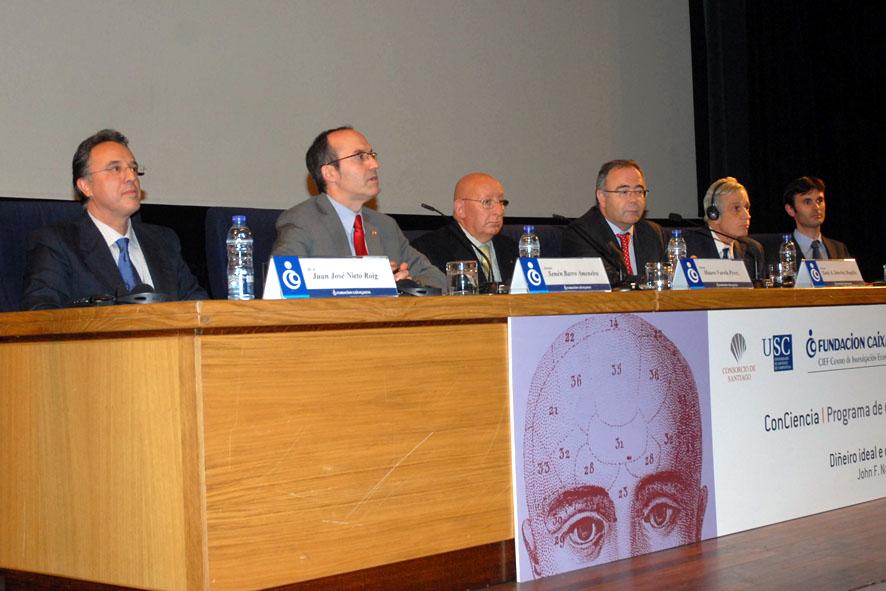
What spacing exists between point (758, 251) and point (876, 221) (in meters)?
2.61

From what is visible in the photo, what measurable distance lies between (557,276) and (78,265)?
4.20 feet

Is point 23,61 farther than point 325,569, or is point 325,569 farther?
point 23,61

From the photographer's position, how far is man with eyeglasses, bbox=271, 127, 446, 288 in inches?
124

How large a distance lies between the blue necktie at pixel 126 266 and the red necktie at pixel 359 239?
0.65 metres

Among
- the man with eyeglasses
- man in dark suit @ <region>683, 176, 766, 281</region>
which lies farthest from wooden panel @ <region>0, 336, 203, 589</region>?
man in dark suit @ <region>683, 176, 766, 281</region>

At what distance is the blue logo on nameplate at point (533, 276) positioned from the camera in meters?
2.51

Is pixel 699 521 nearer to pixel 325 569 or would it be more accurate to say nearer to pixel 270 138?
pixel 325 569

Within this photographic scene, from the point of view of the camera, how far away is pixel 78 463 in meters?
2.07

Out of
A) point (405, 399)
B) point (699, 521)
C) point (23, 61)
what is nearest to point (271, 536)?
point (405, 399)

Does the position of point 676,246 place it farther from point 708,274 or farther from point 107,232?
point 107,232

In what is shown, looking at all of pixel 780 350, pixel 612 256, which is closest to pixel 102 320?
pixel 780 350

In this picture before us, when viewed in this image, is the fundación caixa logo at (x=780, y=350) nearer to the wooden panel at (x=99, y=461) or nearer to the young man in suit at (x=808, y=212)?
the wooden panel at (x=99, y=461)

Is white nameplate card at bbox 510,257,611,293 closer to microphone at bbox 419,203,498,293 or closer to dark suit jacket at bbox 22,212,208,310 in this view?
microphone at bbox 419,203,498,293

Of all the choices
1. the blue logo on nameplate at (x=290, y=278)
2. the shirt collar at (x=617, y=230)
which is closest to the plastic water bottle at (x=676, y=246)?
the shirt collar at (x=617, y=230)
